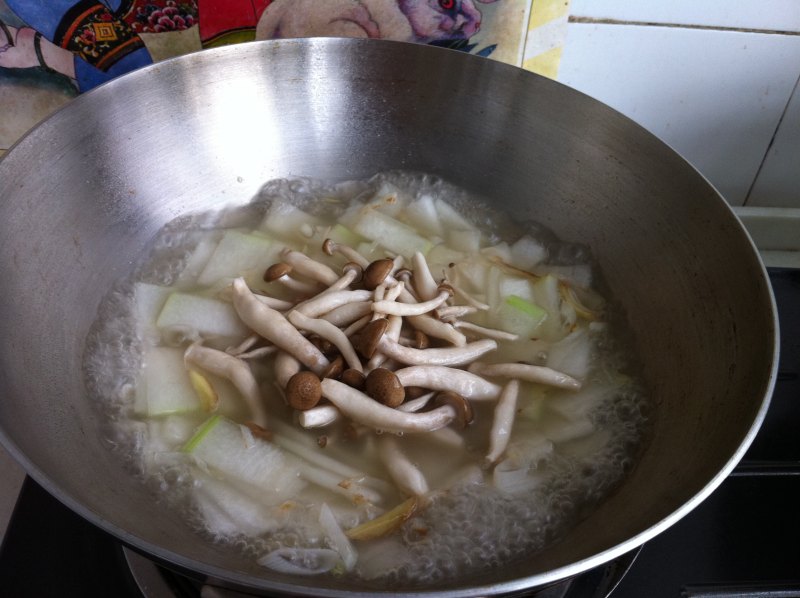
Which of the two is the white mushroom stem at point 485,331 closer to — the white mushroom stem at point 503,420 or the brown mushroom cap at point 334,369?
the white mushroom stem at point 503,420

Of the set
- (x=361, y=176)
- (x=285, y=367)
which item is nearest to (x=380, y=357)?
(x=285, y=367)

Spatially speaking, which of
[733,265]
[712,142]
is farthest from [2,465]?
[712,142]

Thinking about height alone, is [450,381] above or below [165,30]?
below

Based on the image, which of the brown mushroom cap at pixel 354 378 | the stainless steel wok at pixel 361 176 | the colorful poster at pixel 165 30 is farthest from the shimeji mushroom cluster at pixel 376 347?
the colorful poster at pixel 165 30

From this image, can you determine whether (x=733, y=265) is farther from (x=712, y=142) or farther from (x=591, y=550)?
(x=712, y=142)

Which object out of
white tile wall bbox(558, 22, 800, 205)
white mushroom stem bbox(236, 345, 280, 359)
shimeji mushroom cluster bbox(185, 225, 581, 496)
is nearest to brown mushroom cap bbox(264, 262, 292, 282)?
shimeji mushroom cluster bbox(185, 225, 581, 496)

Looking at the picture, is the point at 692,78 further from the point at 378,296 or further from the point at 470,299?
the point at 378,296
